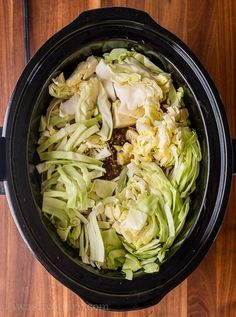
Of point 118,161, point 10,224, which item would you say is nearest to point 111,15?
point 118,161

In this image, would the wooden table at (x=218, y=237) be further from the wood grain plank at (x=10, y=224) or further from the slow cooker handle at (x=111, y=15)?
the slow cooker handle at (x=111, y=15)

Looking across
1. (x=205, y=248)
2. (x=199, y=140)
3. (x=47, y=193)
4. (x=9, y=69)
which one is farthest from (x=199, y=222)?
(x=9, y=69)

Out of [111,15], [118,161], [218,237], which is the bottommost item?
[218,237]

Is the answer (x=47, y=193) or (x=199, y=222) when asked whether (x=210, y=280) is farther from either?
(x=47, y=193)

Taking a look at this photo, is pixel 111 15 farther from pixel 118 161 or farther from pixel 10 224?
pixel 10 224

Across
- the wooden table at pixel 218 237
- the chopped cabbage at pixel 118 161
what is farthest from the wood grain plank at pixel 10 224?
the chopped cabbage at pixel 118 161

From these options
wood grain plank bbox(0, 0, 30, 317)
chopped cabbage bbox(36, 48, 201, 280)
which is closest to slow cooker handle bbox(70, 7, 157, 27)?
chopped cabbage bbox(36, 48, 201, 280)

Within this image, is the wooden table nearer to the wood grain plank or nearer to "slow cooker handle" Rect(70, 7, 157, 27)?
the wood grain plank
